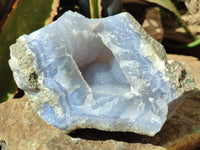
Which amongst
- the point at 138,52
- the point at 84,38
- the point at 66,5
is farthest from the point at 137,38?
the point at 66,5

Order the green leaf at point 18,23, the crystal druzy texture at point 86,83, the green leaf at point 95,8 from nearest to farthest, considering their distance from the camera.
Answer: the crystal druzy texture at point 86,83
the green leaf at point 18,23
the green leaf at point 95,8

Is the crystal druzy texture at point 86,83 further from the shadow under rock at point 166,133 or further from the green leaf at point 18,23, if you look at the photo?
the green leaf at point 18,23

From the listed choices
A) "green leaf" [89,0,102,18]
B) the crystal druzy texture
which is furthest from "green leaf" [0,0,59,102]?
the crystal druzy texture

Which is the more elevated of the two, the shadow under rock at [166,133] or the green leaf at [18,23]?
the green leaf at [18,23]

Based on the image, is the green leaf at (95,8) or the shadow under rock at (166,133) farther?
the green leaf at (95,8)

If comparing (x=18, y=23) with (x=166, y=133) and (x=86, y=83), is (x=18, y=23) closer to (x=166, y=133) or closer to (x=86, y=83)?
(x=86, y=83)

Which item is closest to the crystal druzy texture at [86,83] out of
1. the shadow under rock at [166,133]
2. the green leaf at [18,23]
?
the shadow under rock at [166,133]
